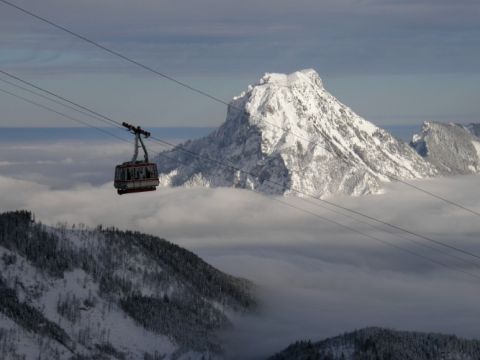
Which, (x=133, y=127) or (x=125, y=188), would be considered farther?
(x=125, y=188)

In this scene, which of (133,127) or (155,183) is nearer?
(133,127)

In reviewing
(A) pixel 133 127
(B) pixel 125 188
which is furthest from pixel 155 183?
(A) pixel 133 127

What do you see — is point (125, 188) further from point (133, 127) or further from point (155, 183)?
point (133, 127)
